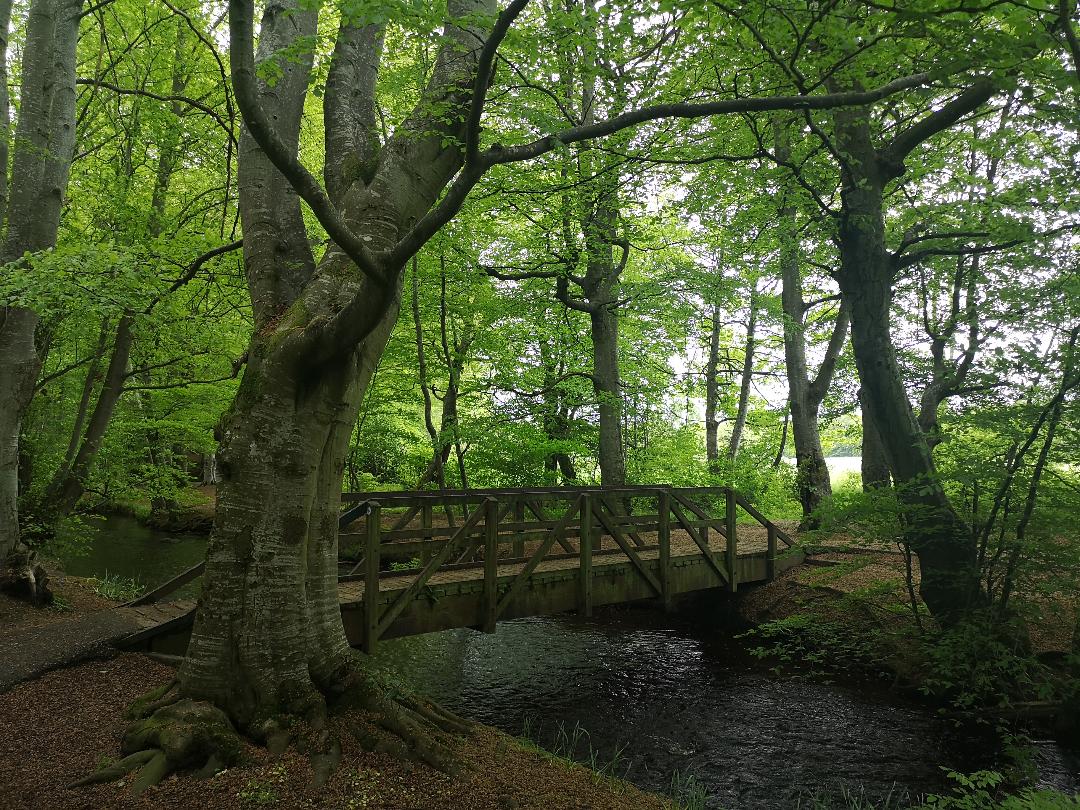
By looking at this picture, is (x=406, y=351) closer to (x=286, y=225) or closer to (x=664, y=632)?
(x=664, y=632)

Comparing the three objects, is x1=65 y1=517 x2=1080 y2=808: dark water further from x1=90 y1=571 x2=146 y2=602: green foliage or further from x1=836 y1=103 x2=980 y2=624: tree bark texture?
x1=90 y1=571 x2=146 y2=602: green foliage

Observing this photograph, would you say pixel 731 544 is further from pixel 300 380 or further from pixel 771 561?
pixel 300 380

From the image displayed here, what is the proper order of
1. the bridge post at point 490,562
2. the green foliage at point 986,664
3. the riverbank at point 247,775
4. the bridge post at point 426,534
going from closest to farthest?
1. the riverbank at point 247,775
2. the green foliage at point 986,664
3. the bridge post at point 490,562
4. the bridge post at point 426,534

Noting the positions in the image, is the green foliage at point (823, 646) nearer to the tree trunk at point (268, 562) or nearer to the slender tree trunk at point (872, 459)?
the slender tree trunk at point (872, 459)

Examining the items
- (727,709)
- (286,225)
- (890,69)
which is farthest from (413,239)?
(727,709)

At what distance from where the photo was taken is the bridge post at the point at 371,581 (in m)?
6.13

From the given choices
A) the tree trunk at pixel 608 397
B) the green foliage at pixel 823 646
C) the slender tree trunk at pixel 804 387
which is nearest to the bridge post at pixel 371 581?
the green foliage at pixel 823 646

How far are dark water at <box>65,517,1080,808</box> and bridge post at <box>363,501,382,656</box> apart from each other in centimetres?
Answer: 197

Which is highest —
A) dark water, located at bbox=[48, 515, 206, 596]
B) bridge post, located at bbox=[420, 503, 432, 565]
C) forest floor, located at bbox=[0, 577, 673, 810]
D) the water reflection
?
bridge post, located at bbox=[420, 503, 432, 565]

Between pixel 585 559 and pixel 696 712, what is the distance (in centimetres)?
226

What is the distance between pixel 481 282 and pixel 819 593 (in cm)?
940

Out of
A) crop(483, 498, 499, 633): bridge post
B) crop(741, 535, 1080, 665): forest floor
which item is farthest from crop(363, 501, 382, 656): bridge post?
crop(741, 535, 1080, 665): forest floor

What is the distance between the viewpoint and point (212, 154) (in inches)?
431

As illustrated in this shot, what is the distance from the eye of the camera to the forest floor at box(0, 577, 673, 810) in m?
3.48
